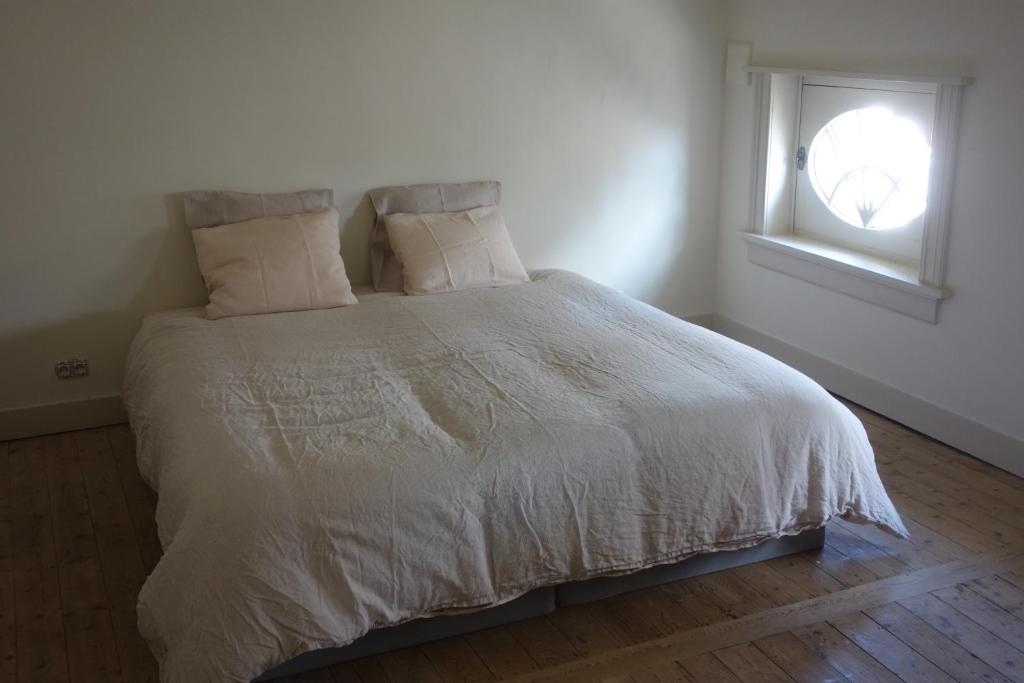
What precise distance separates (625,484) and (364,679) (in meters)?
0.83

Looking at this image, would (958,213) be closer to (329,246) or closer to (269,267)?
(329,246)

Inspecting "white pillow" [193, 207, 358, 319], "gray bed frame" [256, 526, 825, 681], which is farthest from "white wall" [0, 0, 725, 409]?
"gray bed frame" [256, 526, 825, 681]

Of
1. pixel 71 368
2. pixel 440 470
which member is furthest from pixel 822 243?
pixel 71 368

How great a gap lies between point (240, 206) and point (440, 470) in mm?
1972

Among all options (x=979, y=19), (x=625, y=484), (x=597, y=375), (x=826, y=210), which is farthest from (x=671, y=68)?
(x=625, y=484)

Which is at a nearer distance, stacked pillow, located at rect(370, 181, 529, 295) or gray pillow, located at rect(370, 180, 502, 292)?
stacked pillow, located at rect(370, 181, 529, 295)

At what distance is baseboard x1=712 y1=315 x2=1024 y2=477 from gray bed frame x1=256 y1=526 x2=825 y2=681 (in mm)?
936

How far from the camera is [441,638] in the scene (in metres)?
2.61

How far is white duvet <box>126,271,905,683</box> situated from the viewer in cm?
228

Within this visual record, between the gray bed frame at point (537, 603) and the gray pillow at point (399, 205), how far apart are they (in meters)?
1.82

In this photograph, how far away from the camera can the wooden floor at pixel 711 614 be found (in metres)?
2.49

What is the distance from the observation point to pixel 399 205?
4.26m

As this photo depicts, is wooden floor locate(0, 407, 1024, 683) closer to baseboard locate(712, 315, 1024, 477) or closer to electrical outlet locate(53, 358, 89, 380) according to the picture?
baseboard locate(712, 315, 1024, 477)

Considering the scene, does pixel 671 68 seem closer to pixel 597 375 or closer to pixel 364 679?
pixel 597 375
